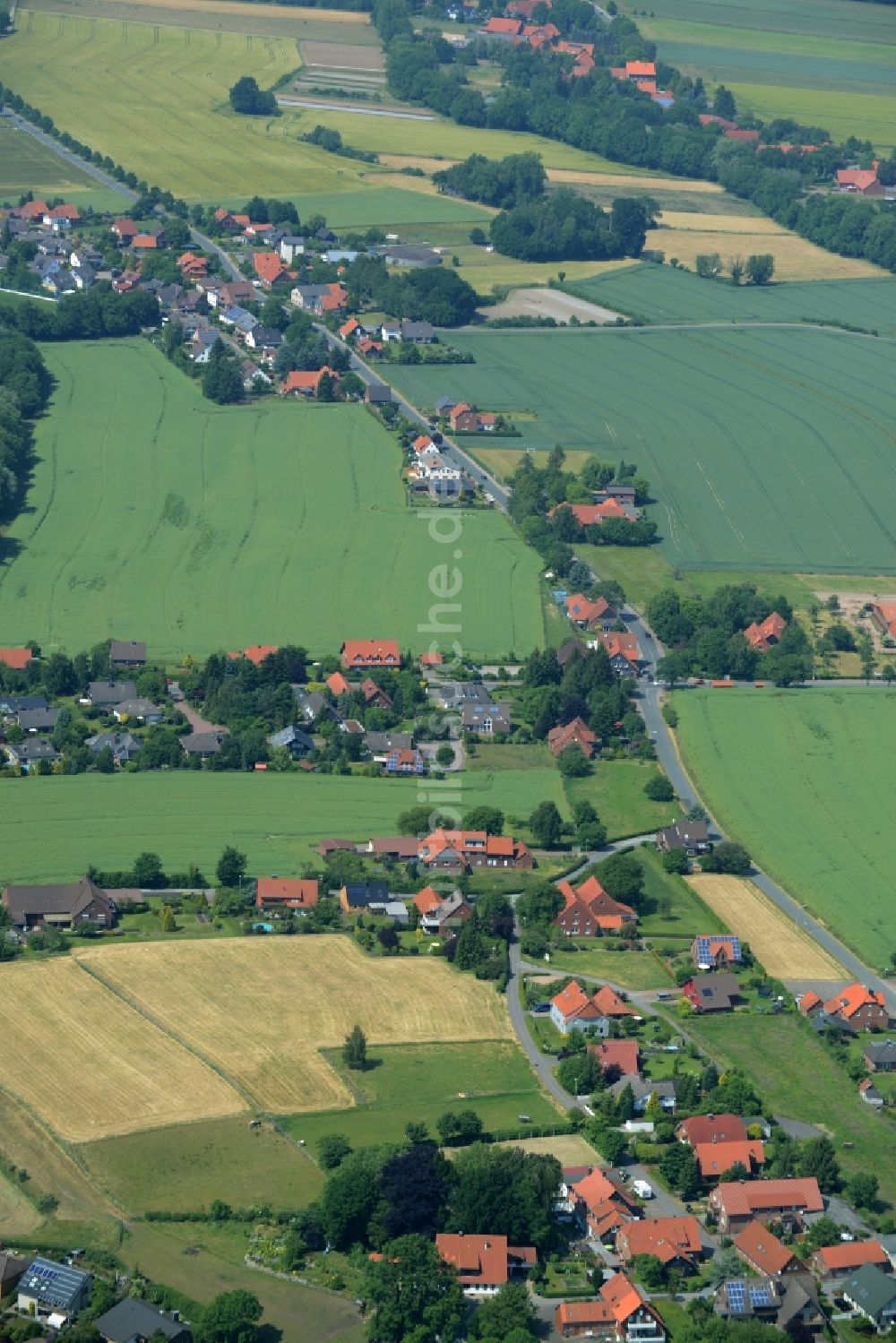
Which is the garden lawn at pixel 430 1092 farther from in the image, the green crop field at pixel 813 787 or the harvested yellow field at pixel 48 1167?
the green crop field at pixel 813 787

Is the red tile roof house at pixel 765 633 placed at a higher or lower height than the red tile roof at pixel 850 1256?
lower

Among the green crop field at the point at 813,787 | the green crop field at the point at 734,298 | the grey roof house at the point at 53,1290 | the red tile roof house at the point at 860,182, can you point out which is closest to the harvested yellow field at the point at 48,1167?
the grey roof house at the point at 53,1290

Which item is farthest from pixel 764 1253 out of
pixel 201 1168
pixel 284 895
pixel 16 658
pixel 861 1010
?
pixel 16 658

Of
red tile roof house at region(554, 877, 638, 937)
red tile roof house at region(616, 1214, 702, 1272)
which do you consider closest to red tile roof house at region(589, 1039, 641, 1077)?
red tile roof house at region(616, 1214, 702, 1272)

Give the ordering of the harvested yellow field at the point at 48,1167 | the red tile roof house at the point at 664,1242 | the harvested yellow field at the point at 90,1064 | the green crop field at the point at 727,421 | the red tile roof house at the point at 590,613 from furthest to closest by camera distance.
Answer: the green crop field at the point at 727,421
the red tile roof house at the point at 590,613
the harvested yellow field at the point at 90,1064
the red tile roof house at the point at 664,1242
the harvested yellow field at the point at 48,1167

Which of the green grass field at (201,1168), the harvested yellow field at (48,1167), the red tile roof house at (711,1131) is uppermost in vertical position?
the harvested yellow field at (48,1167)

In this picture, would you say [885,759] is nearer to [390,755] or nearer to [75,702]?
[390,755]
